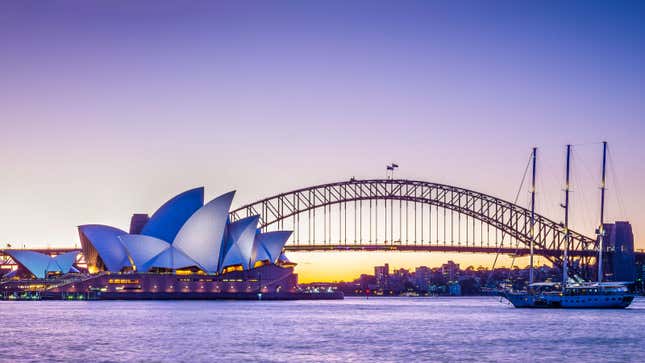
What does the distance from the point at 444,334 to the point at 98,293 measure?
5963 cm

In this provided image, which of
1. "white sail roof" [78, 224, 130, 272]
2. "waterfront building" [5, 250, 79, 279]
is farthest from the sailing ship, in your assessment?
"waterfront building" [5, 250, 79, 279]

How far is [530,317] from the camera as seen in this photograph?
5912cm

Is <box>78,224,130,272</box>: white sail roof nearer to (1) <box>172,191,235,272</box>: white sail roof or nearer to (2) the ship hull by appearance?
(1) <box>172,191,235,272</box>: white sail roof

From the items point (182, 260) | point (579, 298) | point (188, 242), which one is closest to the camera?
point (579, 298)

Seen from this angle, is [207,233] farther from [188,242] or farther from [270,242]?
[270,242]

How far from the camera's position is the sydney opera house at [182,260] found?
88062 millimetres

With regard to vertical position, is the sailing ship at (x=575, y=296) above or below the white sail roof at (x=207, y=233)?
below

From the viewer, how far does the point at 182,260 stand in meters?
91.8

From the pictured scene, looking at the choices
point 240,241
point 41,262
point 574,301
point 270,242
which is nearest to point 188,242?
point 240,241

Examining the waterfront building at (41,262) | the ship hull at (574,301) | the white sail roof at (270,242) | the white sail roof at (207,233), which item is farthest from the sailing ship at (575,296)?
the waterfront building at (41,262)

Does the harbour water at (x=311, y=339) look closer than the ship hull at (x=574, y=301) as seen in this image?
Yes

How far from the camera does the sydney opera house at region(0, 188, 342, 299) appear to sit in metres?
88.1

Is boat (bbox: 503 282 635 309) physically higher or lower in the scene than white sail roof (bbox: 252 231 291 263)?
lower

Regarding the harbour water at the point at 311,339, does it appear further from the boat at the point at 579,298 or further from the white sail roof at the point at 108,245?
the white sail roof at the point at 108,245
